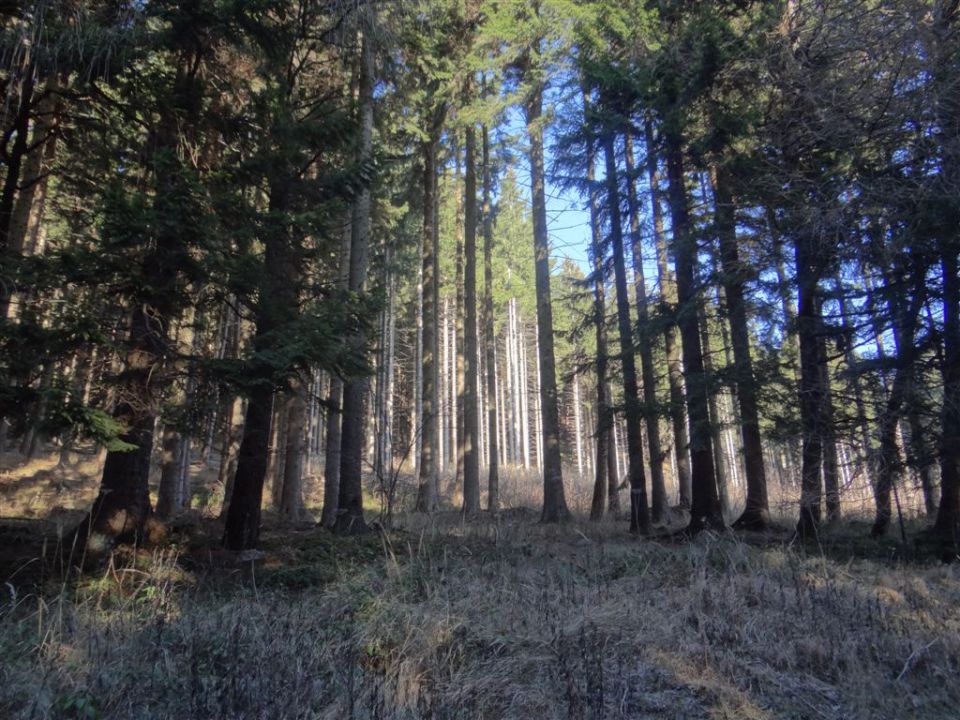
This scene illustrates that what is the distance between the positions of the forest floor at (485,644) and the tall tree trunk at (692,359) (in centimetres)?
376

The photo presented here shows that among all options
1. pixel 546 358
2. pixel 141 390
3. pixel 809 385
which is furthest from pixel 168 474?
pixel 809 385

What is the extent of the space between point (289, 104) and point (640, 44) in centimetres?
760

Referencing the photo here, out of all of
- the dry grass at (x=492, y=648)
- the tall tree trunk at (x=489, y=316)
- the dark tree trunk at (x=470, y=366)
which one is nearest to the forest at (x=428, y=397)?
the dry grass at (x=492, y=648)

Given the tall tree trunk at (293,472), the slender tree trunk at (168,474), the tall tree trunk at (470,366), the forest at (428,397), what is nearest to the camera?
the forest at (428,397)

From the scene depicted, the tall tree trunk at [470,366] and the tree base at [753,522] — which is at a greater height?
the tall tree trunk at [470,366]

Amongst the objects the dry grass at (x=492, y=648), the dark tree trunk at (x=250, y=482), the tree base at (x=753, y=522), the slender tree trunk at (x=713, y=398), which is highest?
the slender tree trunk at (x=713, y=398)

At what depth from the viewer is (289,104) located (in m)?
8.71

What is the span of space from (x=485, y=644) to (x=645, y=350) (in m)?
9.33

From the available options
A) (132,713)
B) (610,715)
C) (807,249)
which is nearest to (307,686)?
(132,713)

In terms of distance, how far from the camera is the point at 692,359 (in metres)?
11.4

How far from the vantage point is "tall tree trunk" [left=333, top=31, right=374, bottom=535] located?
1042cm

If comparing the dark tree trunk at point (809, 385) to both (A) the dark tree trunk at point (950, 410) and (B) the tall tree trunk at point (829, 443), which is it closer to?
(B) the tall tree trunk at point (829, 443)

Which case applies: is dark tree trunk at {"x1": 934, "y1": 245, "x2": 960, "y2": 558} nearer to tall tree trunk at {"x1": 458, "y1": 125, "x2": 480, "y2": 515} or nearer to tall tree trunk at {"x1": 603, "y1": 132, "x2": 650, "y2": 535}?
tall tree trunk at {"x1": 603, "y1": 132, "x2": 650, "y2": 535}

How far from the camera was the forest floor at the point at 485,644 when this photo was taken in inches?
134
